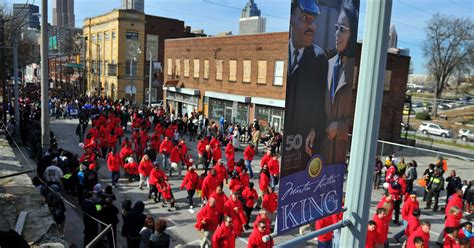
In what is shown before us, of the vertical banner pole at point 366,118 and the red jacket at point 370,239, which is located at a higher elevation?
the vertical banner pole at point 366,118

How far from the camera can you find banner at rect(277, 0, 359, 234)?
2604mm

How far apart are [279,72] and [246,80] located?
3811 millimetres

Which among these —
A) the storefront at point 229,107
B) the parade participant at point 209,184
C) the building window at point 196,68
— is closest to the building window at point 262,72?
the storefront at point 229,107

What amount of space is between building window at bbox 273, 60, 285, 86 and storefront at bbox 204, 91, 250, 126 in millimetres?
3082

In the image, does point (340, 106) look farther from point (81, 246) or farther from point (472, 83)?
point (472, 83)

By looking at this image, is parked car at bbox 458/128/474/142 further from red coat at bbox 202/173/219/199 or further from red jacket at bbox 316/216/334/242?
red jacket at bbox 316/216/334/242

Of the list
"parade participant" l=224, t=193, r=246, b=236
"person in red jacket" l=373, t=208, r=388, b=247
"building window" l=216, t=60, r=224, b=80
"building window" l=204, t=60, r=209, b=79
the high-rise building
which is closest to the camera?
"person in red jacket" l=373, t=208, r=388, b=247

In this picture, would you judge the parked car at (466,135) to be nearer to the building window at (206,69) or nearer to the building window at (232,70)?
the building window at (232,70)

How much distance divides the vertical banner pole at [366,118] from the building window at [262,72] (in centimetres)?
2390

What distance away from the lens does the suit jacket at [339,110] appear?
9.61 feet

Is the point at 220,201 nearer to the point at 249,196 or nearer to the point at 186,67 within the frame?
the point at 249,196

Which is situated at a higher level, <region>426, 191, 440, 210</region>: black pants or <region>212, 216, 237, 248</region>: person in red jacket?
<region>212, 216, 237, 248</region>: person in red jacket

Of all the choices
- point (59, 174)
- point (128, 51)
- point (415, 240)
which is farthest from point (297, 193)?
point (128, 51)

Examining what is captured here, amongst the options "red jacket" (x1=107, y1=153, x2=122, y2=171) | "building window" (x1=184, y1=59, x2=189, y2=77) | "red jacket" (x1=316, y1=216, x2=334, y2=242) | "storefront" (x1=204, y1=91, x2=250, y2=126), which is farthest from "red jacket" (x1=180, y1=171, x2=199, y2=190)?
"building window" (x1=184, y1=59, x2=189, y2=77)
